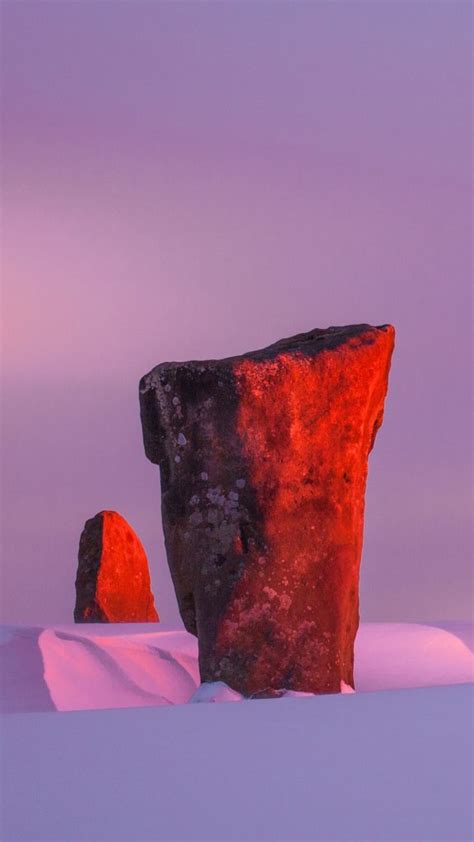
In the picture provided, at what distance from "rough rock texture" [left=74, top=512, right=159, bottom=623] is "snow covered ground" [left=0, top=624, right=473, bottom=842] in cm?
787

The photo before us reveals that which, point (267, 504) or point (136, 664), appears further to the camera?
point (136, 664)

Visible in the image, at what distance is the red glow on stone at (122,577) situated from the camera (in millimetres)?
11461

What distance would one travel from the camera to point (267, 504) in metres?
6.01

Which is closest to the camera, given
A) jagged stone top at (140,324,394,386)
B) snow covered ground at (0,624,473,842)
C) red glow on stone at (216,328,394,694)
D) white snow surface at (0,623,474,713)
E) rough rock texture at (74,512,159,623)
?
snow covered ground at (0,624,473,842)

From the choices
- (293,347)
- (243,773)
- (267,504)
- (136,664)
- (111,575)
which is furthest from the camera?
(111,575)

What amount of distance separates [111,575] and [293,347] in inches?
226

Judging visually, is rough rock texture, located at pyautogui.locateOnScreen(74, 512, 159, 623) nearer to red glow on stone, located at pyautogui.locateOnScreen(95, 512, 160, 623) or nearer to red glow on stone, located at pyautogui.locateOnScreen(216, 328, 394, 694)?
red glow on stone, located at pyautogui.locateOnScreen(95, 512, 160, 623)

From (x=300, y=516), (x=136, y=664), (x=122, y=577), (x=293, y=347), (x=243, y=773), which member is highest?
(x=293, y=347)

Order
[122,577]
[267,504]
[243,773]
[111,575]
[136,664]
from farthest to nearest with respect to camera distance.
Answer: [122,577]
[111,575]
[136,664]
[267,504]
[243,773]

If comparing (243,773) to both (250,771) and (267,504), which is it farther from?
(267,504)

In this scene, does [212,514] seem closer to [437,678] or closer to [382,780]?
[437,678]

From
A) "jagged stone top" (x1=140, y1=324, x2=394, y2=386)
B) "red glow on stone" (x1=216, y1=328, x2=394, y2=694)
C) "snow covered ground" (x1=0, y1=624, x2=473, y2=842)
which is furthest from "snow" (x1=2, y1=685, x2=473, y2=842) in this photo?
"jagged stone top" (x1=140, y1=324, x2=394, y2=386)

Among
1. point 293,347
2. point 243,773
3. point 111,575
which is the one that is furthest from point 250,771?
point 111,575

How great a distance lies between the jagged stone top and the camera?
6133mm
